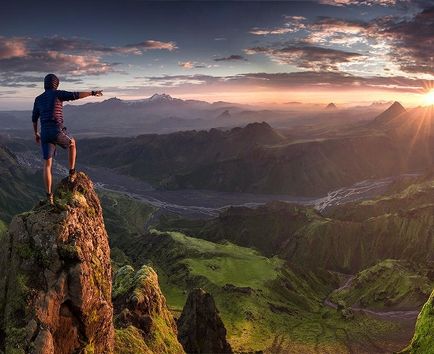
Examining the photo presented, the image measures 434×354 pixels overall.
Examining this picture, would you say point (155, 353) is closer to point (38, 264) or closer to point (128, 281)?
point (128, 281)

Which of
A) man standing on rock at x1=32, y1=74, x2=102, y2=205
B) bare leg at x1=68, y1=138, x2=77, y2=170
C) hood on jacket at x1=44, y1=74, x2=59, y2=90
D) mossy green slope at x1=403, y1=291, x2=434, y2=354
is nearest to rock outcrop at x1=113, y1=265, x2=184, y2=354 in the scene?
bare leg at x1=68, y1=138, x2=77, y2=170

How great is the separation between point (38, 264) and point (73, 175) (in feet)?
26.9

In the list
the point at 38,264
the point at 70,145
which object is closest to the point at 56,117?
→ the point at 70,145

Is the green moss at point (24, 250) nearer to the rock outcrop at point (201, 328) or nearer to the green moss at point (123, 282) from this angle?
the green moss at point (123, 282)

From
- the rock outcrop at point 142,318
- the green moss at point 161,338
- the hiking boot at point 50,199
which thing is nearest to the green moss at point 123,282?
the rock outcrop at point 142,318

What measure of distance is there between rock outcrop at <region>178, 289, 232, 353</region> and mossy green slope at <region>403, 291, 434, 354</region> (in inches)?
3395

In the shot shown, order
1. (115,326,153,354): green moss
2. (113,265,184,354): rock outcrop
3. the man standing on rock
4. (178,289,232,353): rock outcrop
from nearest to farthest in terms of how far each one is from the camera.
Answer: the man standing on rock
(115,326,153,354): green moss
(113,265,184,354): rock outcrop
(178,289,232,353): rock outcrop

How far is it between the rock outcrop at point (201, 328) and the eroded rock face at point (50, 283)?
328ft

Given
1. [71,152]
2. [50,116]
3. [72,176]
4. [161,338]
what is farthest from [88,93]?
[161,338]

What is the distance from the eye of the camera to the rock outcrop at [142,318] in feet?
173

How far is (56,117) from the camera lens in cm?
2969

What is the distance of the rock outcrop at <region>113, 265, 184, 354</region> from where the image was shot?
5281cm

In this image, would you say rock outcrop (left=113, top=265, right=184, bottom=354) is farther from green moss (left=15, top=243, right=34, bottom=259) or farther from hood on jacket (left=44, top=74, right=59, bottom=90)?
hood on jacket (left=44, top=74, right=59, bottom=90)

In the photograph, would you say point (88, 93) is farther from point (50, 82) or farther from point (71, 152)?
point (71, 152)
